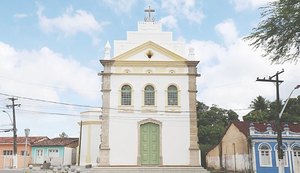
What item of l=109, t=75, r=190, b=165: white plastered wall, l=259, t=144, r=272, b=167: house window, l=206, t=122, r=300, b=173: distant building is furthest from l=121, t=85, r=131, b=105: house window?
l=259, t=144, r=272, b=167: house window

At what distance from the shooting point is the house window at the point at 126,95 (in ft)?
85.5

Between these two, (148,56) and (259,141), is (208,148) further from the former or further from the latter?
(148,56)

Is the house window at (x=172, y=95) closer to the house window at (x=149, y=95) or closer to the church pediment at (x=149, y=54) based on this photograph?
the house window at (x=149, y=95)

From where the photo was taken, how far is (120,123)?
25.6 metres

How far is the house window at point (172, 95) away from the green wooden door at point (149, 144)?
1.83 meters

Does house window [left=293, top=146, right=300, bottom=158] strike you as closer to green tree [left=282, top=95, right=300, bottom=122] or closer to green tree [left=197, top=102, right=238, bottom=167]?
green tree [left=197, top=102, right=238, bottom=167]

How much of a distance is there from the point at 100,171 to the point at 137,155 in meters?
2.74

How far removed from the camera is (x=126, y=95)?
2614 cm

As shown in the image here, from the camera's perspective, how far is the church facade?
25.2 meters

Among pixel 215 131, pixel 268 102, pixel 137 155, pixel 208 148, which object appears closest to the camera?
pixel 137 155

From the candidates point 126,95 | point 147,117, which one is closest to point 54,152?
point 126,95

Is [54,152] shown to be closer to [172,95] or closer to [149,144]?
[149,144]

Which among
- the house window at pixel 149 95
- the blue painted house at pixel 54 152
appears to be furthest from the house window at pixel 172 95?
the blue painted house at pixel 54 152

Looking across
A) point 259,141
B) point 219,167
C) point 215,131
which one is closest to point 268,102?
point 215,131
